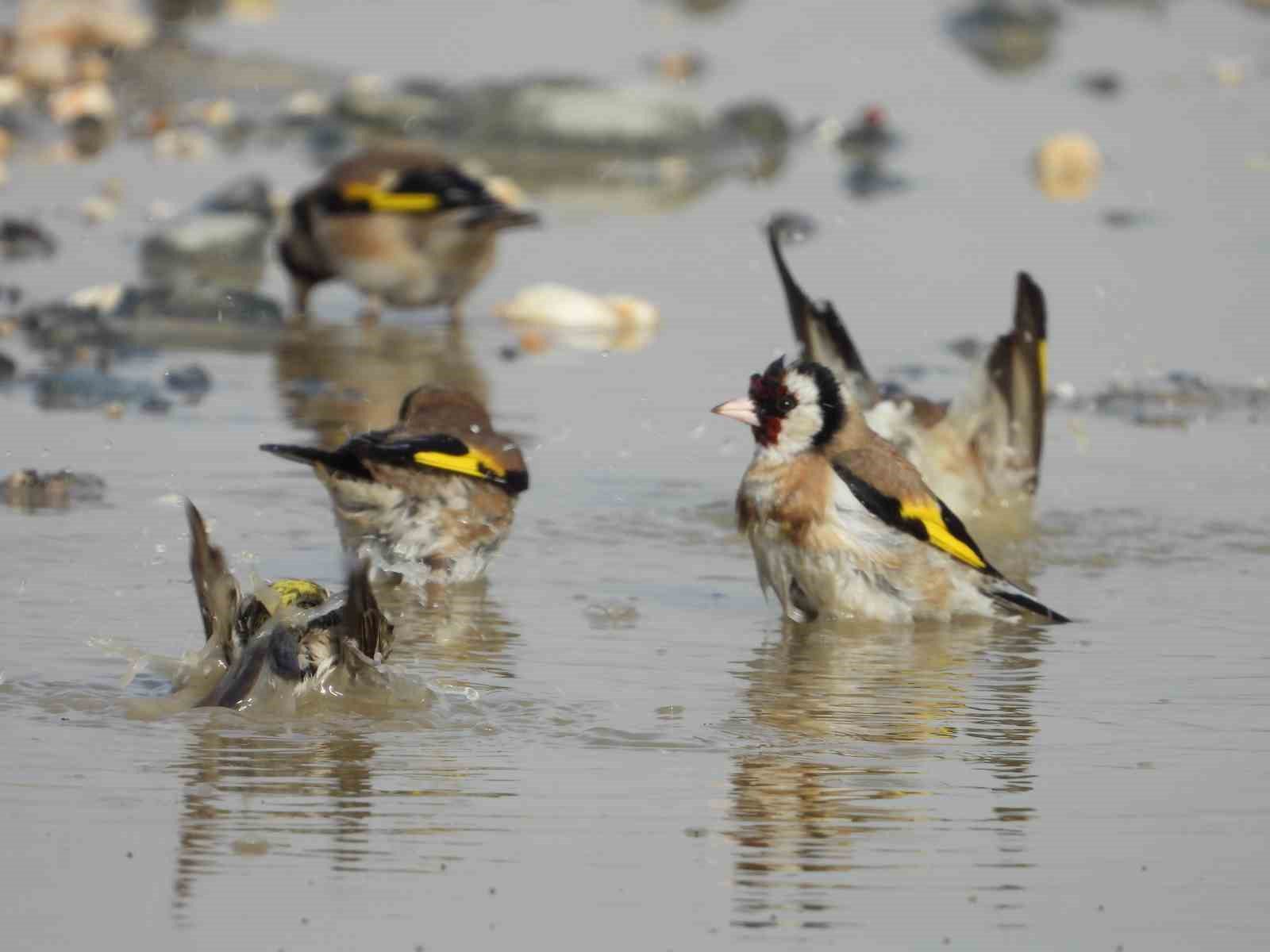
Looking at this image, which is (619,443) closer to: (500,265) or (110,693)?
(110,693)

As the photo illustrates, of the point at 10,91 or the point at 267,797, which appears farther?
the point at 10,91

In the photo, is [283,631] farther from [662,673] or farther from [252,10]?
[252,10]

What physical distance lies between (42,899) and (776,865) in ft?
4.07

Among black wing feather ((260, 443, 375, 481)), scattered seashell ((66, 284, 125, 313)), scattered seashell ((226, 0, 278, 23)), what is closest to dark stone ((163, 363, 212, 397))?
scattered seashell ((66, 284, 125, 313))

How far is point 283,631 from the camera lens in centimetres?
548

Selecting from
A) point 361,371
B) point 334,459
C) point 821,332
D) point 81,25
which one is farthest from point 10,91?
point 334,459

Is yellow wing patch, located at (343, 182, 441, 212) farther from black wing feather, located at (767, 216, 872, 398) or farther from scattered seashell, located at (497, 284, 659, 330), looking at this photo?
black wing feather, located at (767, 216, 872, 398)

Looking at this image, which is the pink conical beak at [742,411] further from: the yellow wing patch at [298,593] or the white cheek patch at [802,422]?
the yellow wing patch at [298,593]

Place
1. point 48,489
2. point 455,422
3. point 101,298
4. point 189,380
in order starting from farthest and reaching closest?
point 101,298 → point 189,380 → point 48,489 → point 455,422

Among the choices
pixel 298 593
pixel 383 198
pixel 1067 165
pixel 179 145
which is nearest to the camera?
pixel 298 593

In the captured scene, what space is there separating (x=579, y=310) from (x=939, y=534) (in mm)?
4717

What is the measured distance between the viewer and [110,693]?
5.64m

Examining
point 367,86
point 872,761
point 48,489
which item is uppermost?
point 367,86

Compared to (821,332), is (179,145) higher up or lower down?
higher up
